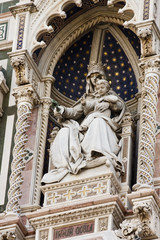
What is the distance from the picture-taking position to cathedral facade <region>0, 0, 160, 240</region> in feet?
48.0

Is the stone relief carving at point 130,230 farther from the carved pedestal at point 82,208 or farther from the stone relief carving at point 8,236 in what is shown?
the stone relief carving at point 8,236

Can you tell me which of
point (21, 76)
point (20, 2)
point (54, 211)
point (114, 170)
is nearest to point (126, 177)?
point (114, 170)

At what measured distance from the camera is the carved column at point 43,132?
15.9 metres

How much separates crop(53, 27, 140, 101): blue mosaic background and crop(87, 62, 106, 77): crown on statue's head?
17.0 inches

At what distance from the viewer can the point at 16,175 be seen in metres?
15.7

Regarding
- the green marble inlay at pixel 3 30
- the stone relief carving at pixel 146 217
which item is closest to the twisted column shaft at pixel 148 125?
the stone relief carving at pixel 146 217

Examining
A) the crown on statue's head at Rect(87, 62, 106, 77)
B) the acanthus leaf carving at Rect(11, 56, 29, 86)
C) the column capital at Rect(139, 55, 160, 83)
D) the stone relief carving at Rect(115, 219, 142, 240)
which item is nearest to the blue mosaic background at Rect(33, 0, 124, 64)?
the acanthus leaf carving at Rect(11, 56, 29, 86)

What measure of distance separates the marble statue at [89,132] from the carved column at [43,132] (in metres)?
0.34

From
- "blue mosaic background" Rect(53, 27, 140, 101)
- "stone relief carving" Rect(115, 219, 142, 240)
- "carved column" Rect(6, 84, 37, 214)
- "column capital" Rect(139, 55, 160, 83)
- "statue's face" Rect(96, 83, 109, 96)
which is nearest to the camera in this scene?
"stone relief carving" Rect(115, 219, 142, 240)

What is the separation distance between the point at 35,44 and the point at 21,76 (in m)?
0.58

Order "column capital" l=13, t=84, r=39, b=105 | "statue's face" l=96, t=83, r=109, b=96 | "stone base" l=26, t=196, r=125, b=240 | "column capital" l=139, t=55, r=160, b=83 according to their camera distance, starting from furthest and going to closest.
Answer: "column capital" l=13, t=84, r=39, b=105, "statue's face" l=96, t=83, r=109, b=96, "column capital" l=139, t=55, r=160, b=83, "stone base" l=26, t=196, r=125, b=240

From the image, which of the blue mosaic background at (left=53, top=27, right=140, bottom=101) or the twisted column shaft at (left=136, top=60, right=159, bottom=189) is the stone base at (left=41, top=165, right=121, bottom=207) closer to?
the twisted column shaft at (left=136, top=60, right=159, bottom=189)

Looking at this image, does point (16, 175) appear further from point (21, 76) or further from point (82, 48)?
Result: point (82, 48)

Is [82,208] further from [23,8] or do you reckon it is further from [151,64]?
[23,8]
